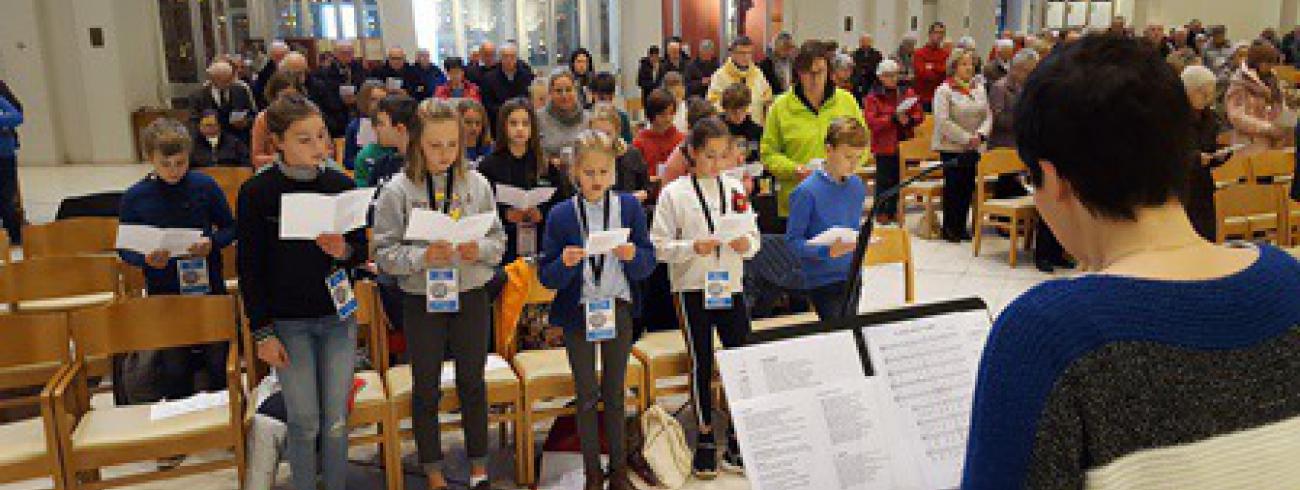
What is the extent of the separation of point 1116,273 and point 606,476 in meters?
3.25

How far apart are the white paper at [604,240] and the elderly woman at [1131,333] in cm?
258

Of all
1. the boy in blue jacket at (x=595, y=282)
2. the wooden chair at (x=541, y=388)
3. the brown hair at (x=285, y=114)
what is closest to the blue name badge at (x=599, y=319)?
the boy in blue jacket at (x=595, y=282)

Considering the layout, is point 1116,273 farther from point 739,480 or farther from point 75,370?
point 75,370

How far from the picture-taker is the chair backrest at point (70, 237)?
5156 mm

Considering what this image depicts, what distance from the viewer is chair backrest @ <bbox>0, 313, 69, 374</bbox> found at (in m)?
3.54

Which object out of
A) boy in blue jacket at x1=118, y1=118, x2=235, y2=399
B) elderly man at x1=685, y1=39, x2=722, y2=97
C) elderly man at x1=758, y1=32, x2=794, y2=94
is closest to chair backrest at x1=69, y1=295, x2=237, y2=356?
boy in blue jacket at x1=118, y1=118, x2=235, y2=399

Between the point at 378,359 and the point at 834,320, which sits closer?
the point at 834,320

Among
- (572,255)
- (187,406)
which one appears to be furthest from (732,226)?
(187,406)

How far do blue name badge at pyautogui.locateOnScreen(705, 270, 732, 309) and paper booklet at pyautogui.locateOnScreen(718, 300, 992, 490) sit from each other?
2338 millimetres

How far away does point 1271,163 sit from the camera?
282 inches

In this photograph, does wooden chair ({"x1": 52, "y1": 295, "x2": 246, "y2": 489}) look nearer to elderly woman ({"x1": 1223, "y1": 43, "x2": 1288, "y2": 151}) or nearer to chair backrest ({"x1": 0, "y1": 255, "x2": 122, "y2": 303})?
chair backrest ({"x1": 0, "y1": 255, "x2": 122, "y2": 303})

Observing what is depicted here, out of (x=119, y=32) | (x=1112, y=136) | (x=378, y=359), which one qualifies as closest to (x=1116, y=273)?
(x=1112, y=136)

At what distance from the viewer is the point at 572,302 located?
3.81 metres

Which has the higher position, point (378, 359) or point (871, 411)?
point (871, 411)
